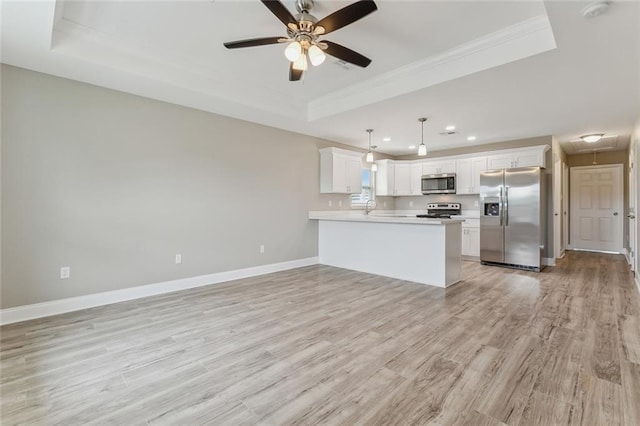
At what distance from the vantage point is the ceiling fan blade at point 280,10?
81.7 inches

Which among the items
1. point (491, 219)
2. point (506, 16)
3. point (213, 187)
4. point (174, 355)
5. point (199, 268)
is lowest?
point (174, 355)

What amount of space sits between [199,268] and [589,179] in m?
9.57

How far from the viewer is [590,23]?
2285mm

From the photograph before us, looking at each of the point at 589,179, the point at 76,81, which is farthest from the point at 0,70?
the point at 589,179

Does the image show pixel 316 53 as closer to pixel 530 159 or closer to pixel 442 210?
pixel 530 159

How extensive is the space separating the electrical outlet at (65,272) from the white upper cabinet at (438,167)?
7.09 meters

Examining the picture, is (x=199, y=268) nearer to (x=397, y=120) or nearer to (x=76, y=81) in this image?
(x=76, y=81)

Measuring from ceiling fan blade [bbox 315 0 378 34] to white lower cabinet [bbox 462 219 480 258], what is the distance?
5503 mm

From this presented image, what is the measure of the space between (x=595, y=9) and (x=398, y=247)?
338 cm

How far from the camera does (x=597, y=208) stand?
24.8ft

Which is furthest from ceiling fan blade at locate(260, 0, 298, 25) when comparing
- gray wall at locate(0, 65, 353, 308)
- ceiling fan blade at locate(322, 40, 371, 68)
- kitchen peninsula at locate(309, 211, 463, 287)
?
kitchen peninsula at locate(309, 211, 463, 287)

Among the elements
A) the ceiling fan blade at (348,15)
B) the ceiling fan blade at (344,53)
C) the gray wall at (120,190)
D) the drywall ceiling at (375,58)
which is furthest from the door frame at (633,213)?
the gray wall at (120,190)

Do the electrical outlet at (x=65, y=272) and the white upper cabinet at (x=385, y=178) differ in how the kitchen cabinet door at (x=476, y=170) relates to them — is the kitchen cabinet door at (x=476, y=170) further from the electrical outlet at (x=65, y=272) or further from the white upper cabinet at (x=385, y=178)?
the electrical outlet at (x=65, y=272)

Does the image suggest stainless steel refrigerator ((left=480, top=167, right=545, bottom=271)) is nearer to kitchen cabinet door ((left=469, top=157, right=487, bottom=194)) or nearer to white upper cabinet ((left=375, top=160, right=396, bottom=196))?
kitchen cabinet door ((left=469, top=157, right=487, bottom=194))
